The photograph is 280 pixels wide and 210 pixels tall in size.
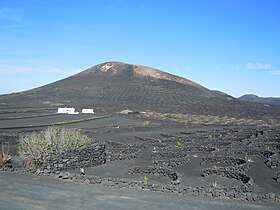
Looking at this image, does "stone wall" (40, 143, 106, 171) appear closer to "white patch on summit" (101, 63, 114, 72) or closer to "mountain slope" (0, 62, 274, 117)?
"mountain slope" (0, 62, 274, 117)

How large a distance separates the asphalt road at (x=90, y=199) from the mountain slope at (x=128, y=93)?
76.4 metres

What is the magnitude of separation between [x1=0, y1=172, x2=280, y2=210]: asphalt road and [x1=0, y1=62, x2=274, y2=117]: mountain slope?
251 feet

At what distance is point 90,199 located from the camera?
39.3 ft

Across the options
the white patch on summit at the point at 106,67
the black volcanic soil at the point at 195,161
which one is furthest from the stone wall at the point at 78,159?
the white patch on summit at the point at 106,67

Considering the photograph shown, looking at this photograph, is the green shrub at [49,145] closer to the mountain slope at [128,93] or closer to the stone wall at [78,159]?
the stone wall at [78,159]

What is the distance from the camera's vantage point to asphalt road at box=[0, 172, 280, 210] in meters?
11.2

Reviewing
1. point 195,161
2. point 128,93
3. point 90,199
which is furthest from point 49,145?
point 128,93

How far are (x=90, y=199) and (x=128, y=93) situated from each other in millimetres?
105366

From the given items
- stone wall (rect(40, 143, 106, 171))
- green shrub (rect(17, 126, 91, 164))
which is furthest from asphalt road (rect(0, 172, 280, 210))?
green shrub (rect(17, 126, 91, 164))

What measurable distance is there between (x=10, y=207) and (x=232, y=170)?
486 inches

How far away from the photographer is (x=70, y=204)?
11.3 metres

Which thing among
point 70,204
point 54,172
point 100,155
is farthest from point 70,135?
point 70,204

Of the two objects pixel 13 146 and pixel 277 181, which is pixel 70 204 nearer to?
pixel 277 181

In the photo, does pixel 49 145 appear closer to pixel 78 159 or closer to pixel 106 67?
pixel 78 159
